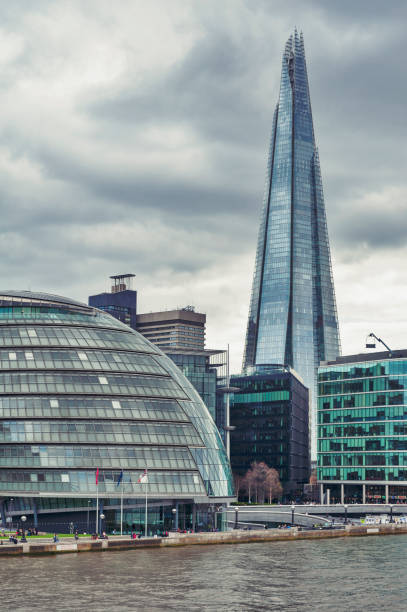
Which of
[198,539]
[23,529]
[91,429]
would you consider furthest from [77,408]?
[198,539]

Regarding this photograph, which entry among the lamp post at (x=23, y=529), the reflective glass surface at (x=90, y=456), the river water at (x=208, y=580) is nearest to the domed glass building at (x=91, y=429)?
the reflective glass surface at (x=90, y=456)

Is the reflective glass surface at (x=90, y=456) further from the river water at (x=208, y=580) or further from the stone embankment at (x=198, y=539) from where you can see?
the river water at (x=208, y=580)

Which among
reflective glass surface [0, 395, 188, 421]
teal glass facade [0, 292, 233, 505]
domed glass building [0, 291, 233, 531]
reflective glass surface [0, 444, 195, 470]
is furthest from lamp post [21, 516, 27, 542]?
reflective glass surface [0, 395, 188, 421]

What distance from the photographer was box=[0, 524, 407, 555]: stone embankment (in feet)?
358

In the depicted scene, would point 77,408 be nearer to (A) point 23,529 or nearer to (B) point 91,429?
(B) point 91,429

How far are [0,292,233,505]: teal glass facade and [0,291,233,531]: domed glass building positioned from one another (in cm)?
14

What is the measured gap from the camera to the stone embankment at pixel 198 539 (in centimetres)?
10897

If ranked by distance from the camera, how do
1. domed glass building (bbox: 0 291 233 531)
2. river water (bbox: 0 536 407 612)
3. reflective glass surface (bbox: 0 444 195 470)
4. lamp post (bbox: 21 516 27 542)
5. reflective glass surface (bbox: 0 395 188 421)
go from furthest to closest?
1. reflective glass surface (bbox: 0 395 188 421)
2. reflective glass surface (bbox: 0 444 195 470)
3. domed glass building (bbox: 0 291 233 531)
4. lamp post (bbox: 21 516 27 542)
5. river water (bbox: 0 536 407 612)

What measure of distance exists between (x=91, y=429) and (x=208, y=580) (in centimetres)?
4581

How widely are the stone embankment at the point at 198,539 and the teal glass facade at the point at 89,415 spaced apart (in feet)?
23.2

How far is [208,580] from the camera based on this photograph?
91.1m

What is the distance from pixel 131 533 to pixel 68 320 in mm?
Answer: 32811

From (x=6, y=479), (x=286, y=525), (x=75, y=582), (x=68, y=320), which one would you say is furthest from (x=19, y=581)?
(x=286, y=525)

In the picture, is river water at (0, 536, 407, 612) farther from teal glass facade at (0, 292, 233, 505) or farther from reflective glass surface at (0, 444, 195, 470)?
teal glass facade at (0, 292, 233, 505)
